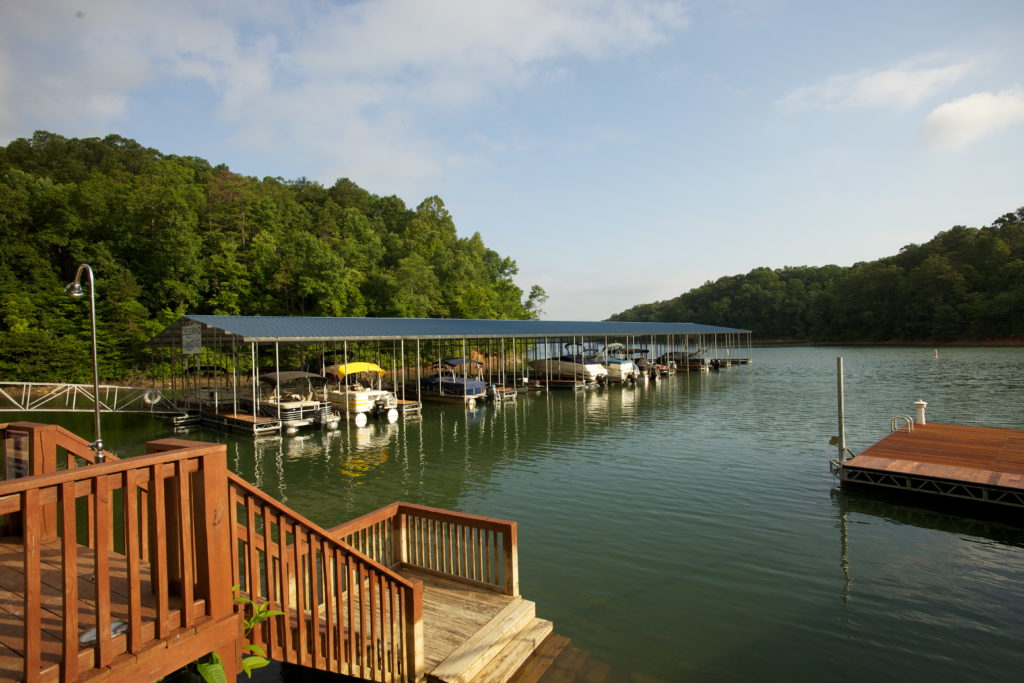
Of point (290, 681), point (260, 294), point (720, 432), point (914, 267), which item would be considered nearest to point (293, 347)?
point (260, 294)

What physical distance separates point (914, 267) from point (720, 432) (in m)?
83.5

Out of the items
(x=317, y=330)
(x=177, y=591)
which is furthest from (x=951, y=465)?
(x=317, y=330)

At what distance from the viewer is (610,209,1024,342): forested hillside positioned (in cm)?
6700

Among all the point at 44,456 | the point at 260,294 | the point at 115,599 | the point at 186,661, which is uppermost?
the point at 260,294

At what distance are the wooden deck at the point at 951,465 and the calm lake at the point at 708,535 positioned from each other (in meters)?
0.56

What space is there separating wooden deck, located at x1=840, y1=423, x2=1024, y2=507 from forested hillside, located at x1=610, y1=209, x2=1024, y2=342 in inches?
2733

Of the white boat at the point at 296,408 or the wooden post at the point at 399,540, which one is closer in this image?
the wooden post at the point at 399,540

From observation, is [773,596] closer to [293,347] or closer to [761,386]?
[761,386]

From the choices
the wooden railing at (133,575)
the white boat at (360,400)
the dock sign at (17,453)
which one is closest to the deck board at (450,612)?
the wooden railing at (133,575)

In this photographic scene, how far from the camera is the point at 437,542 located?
5816 mm

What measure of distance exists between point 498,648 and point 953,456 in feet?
36.6

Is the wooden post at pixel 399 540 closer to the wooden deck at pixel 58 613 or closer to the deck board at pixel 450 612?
the deck board at pixel 450 612

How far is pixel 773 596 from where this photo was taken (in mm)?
6570

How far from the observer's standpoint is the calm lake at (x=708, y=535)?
5516 millimetres
